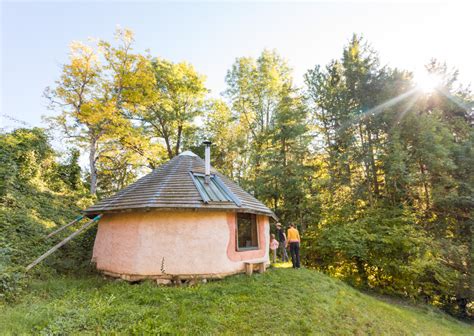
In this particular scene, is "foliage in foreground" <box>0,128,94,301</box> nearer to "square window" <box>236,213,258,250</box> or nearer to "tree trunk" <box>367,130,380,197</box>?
"square window" <box>236,213,258,250</box>

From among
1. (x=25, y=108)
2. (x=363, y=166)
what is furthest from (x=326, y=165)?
(x=25, y=108)

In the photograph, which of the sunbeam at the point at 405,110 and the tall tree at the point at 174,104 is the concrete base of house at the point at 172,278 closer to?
the sunbeam at the point at 405,110

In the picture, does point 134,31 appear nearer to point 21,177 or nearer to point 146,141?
point 146,141

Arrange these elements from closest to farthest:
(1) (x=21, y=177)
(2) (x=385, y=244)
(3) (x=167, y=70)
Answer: (1) (x=21, y=177) < (2) (x=385, y=244) < (3) (x=167, y=70)

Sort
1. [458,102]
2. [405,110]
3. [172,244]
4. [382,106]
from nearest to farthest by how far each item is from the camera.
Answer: [172,244] < [405,110] < [458,102] < [382,106]

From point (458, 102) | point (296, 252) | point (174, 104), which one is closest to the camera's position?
point (296, 252)

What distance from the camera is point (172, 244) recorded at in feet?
25.3

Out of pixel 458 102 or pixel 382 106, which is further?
pixel 382 106

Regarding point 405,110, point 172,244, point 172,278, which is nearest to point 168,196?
point 172,244

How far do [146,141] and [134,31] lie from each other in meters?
7.69

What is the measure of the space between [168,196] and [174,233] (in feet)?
4.08

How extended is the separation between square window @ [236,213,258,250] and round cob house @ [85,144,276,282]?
0.12 feet

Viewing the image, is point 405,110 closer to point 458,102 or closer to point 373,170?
point 458,102

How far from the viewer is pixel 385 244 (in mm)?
12758
